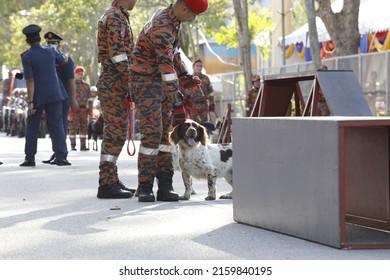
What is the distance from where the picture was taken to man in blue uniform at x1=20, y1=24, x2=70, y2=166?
55.0ft

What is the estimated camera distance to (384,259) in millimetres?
7238

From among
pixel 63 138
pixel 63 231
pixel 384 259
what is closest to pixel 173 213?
pixel 63 231

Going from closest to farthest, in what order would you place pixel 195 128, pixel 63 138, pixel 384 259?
pixel 384 259 → pixel 195 128 → pixel 63 138

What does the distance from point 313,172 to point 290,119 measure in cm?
54

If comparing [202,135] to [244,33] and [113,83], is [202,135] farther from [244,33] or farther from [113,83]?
[244,33]

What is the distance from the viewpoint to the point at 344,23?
2506 cm

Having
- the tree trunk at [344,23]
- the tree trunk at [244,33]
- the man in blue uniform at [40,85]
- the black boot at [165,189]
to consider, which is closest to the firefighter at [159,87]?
the black boot at [165,189]

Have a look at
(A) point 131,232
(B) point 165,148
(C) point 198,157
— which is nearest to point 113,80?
(B) point 165,148

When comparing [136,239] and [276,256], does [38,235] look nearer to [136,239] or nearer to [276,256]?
[136,239]

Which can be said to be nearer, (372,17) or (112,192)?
(112,192)

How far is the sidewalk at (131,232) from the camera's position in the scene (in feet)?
24.5

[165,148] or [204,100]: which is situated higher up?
[204,100]

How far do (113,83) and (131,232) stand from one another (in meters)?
3.09

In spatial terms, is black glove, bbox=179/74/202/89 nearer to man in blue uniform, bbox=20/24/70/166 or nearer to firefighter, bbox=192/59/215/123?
man in blue uniform, bbox=20/24/70/166
